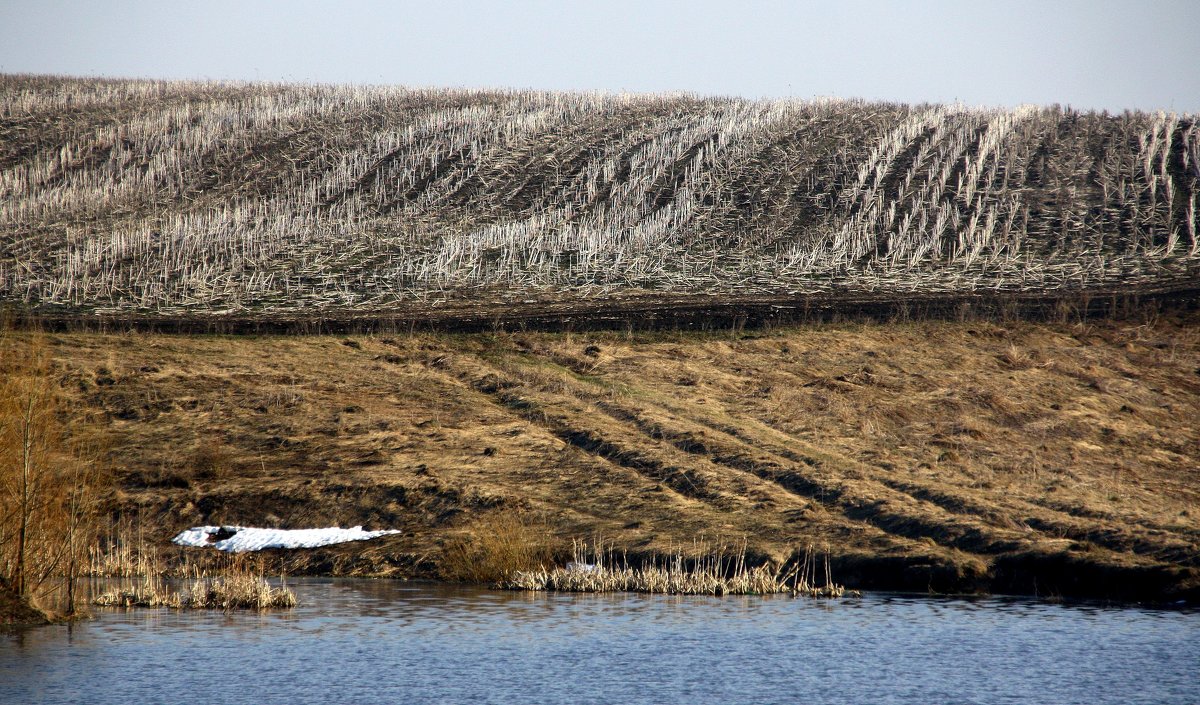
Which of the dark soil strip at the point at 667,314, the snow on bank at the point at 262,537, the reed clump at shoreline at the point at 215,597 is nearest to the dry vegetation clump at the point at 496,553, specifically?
the snow on bank at the point at 262,537

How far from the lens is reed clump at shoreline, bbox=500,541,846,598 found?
25.1 meters

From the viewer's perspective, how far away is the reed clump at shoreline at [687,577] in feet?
82.5

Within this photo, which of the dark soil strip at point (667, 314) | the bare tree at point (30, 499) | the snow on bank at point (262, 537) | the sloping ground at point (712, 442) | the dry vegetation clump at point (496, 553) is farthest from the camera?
the dark soil strip at point (667, 314)

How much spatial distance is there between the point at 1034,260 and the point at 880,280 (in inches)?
325

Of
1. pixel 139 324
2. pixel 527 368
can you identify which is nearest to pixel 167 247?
pixel 139 324

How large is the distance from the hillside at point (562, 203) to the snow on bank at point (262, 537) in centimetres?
1843

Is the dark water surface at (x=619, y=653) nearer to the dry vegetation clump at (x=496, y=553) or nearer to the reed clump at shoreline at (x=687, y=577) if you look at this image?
the reed clump at shoreline at (x=687, y=577)

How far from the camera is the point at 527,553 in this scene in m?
26.8

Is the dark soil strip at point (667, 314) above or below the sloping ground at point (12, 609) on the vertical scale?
above

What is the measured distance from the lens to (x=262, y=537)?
29609 mm

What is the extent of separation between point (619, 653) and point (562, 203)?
157ft

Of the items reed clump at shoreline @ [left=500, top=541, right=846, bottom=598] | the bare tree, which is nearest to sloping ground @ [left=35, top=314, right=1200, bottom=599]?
reed clump at shoreline @ [left=500, top=541, right=846, bottom=598]

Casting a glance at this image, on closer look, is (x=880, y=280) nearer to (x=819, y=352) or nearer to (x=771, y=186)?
(x=819, y=352)

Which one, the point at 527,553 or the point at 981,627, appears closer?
the point at 981,627
